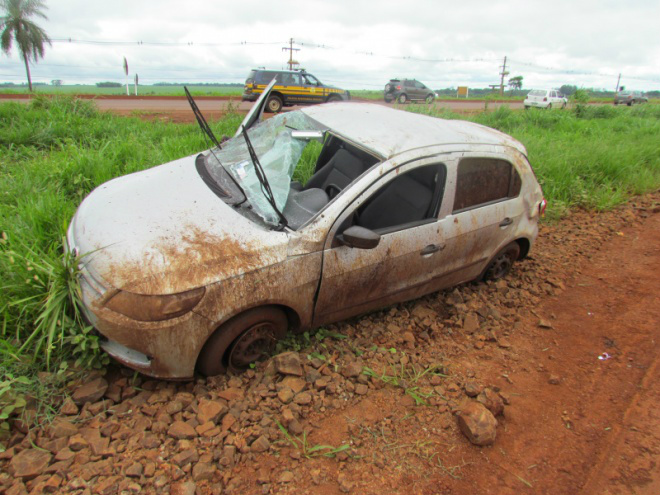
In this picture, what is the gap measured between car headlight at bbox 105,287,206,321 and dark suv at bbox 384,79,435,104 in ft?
83.8

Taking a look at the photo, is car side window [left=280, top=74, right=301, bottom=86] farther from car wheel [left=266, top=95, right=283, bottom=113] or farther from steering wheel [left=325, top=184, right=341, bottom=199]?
steering wheel [left=325, top=184, right=341, bottom=199]

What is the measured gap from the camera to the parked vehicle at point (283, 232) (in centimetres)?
252

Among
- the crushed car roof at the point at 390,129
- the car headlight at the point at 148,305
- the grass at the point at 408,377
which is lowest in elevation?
the grass at the point at 408,377

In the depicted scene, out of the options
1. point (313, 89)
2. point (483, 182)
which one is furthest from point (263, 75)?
point (483, 182)

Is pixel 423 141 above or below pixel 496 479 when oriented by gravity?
above

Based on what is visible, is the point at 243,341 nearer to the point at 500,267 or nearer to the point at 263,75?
the point at 500,267

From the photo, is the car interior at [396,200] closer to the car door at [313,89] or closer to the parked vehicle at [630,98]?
the car door at [313,89]

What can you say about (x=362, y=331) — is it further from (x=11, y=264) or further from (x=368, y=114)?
(x=11, y=264)

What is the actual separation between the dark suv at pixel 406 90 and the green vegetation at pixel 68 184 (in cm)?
1451

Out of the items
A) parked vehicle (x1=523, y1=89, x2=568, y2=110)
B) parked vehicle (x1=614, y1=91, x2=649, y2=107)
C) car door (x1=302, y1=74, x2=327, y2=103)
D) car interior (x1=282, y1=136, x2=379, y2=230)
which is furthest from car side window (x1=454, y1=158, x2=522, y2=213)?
parked vehicle (x1=614, y1=91, x2=649, y2=107)

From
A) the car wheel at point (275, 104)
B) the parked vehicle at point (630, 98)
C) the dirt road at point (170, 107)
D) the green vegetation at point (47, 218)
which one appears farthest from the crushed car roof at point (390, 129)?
the parked vehicle at point (630, 98)

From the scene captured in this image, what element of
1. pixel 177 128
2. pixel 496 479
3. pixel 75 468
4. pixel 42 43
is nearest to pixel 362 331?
pixel 496 479

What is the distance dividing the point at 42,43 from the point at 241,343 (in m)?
32.9

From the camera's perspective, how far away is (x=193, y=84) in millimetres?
34906
